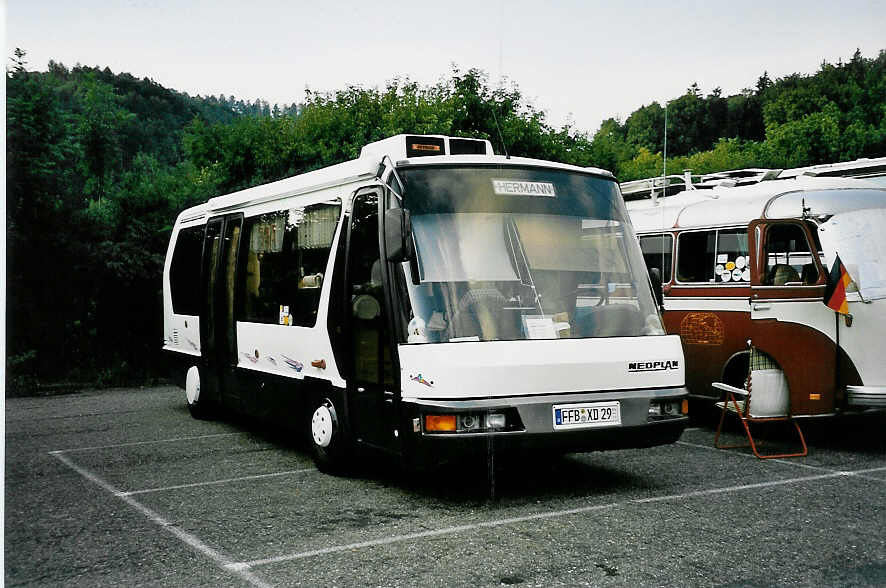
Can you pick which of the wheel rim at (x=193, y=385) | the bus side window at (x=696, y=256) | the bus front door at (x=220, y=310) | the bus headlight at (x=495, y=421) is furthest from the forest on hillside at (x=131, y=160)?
the bus headlight at (x=495, y=421)

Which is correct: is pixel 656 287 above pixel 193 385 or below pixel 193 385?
above

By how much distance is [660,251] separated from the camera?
12359mm

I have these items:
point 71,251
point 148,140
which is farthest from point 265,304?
point 148,140

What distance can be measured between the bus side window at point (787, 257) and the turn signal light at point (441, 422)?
180 inches

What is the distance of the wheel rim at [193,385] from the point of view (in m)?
12.5

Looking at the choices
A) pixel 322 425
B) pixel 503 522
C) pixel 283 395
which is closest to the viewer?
pixel 503 522

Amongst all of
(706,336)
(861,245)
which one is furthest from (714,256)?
(861,245)

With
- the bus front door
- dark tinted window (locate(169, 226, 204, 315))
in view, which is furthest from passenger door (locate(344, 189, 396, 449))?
dark tinted window (locate(169, 226, 204, 315))

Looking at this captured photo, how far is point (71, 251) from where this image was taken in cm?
1861

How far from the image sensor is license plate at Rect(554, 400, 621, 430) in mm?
7355

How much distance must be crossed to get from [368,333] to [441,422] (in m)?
1.20

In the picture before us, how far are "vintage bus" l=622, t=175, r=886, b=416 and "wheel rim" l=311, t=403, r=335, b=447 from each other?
442 cm

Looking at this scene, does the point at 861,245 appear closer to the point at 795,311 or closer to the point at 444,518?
the point at 795,311

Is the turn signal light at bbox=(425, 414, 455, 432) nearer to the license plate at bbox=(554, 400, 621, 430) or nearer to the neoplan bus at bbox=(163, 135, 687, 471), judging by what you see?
the neoplan bus at bbox=(163, 135, 687, 471)
